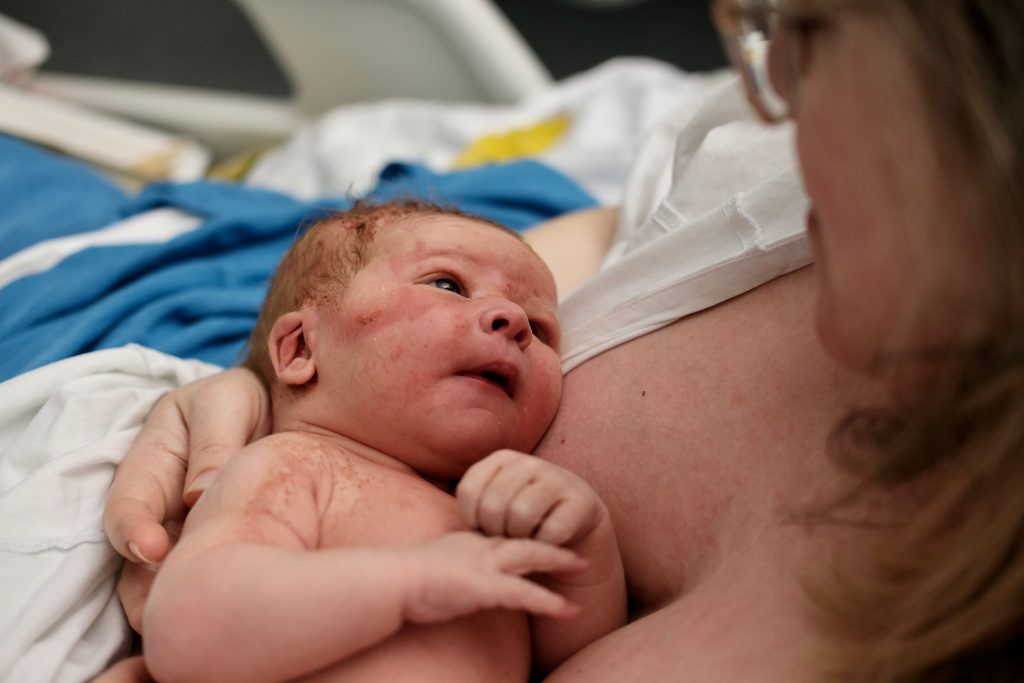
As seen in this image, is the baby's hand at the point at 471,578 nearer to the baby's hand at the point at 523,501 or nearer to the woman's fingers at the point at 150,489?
the baby's hand at the point at 523,501

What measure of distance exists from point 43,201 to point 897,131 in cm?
110

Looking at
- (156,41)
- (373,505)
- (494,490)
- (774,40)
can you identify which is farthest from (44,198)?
(156,41)

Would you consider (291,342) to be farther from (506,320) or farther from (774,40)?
(774,40)

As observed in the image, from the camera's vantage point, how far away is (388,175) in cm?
146

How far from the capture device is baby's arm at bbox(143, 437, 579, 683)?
61 cm

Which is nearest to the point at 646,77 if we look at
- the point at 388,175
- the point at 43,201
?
the point at 388,175

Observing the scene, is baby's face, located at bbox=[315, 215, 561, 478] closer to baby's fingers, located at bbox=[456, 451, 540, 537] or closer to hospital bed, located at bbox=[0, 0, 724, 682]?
baby's fingers, located at bbox=[456, 451, 540, 537]

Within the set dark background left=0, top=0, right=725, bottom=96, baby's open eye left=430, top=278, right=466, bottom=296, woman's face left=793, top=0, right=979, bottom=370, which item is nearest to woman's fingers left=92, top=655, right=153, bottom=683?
baby's open eye left=430, top=278, right=466, bottom=296

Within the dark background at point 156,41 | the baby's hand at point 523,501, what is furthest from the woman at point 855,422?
the dark background at point 156,41

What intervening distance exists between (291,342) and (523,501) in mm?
334

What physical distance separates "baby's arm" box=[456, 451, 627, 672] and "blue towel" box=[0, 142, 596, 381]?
20.4 inches

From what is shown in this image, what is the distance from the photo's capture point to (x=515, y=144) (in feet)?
5.79

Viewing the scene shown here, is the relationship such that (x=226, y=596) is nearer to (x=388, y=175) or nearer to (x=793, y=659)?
(x=793, y=659)

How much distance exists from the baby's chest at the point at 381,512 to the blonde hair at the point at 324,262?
0.18 metres
